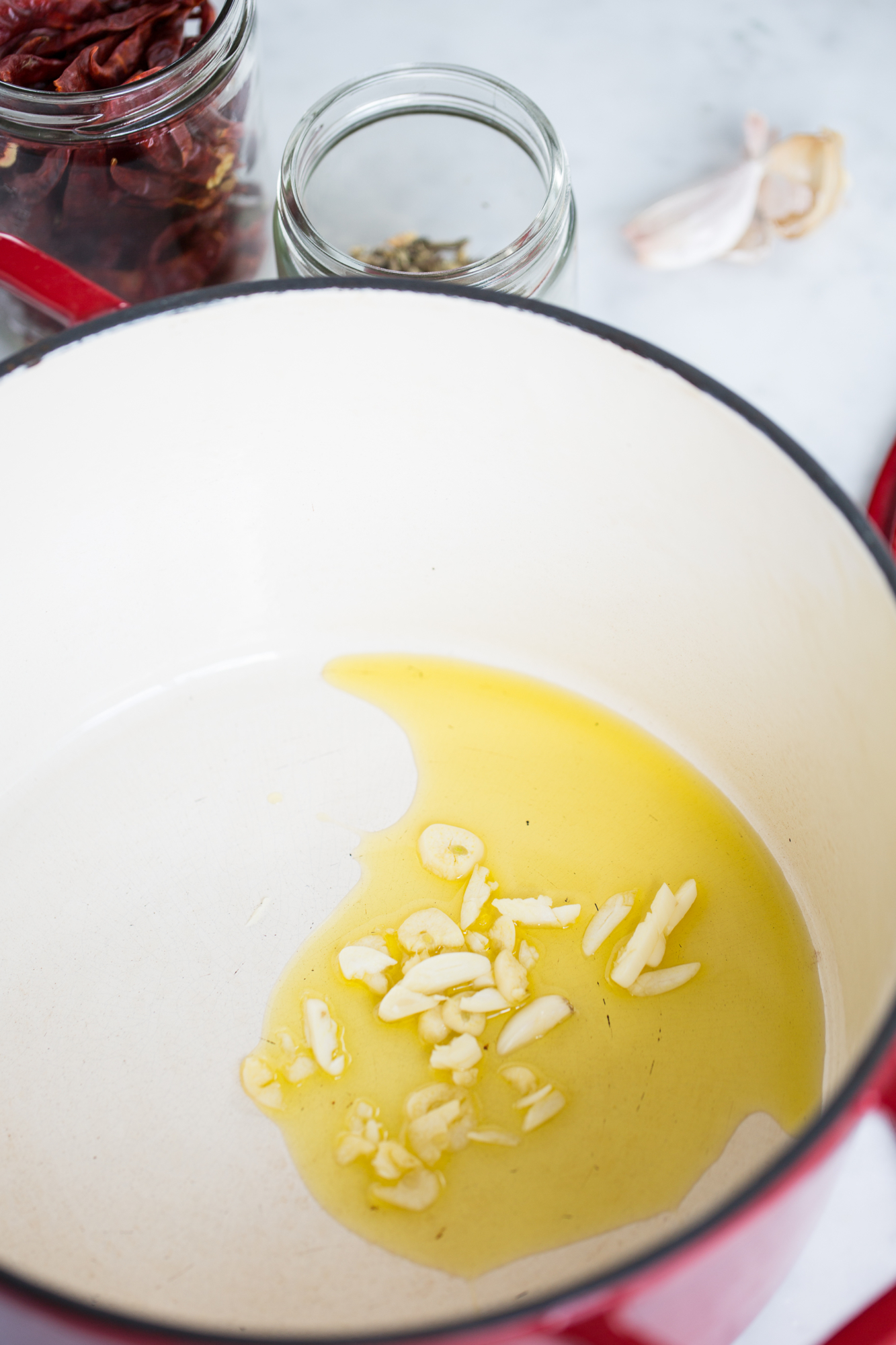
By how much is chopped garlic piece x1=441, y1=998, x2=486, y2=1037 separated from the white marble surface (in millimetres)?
325

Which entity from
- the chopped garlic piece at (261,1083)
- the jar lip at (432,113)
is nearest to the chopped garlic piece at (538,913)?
the chopped garlic piece at (261,1083)

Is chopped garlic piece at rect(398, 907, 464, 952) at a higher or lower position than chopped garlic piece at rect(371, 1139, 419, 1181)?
higher

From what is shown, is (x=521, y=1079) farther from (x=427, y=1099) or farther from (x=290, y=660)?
(x=290, y=660)

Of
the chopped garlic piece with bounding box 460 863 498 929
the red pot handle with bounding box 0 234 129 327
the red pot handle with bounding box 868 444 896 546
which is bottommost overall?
the chopped garlic piece with bounding box 460 863 498 929

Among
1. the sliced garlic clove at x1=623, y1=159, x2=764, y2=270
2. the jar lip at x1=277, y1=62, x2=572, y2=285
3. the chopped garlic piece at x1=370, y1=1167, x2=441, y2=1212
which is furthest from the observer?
the sliced garlic clove at x1=623, y1=159, x2=764, y2=270

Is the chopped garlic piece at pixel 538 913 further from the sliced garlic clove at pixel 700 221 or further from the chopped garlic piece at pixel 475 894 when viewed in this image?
the sliced garlic clove at pixel 700 221

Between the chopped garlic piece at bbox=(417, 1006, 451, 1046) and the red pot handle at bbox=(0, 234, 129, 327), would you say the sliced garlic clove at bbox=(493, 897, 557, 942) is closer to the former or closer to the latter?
the chopped garlic piece at bbox=(417, 1006, 451, 1046)

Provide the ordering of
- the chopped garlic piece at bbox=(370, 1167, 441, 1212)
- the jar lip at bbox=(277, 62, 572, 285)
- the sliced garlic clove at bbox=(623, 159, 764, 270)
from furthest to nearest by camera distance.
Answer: the sliced garlic clove at bbox=(623, 159, 764, 270) < the jar lip at bbox=(277, 62, 572, 285) < the chopped garlic piece at bbox=(370, 1167, 441, 1212)

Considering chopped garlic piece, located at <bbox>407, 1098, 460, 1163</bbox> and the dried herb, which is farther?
the dried herb

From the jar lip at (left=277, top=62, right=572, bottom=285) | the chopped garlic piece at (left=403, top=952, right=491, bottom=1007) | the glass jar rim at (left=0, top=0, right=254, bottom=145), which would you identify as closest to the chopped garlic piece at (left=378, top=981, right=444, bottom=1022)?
the chopped garlic piece at (left=403, top=952, right=491, bottom=1007)

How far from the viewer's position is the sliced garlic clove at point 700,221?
622mm

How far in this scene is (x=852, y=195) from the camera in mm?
662

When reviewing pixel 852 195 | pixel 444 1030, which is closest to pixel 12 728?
pixel 444 1030

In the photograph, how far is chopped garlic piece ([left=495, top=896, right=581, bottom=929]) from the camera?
47 cm
